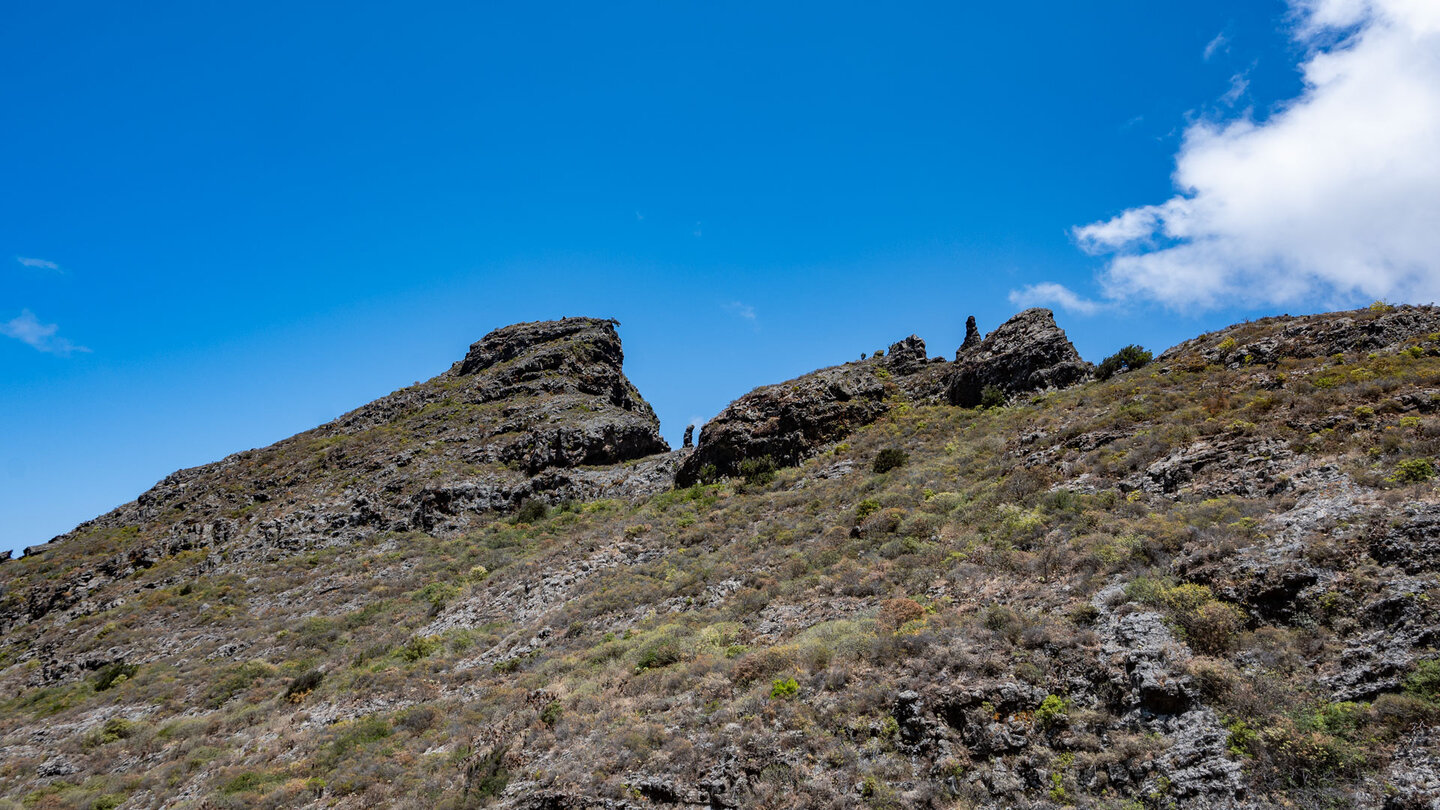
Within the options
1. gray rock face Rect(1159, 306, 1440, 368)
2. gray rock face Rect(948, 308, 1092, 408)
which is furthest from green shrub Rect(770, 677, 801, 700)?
gray rock face Rect(948, 308, 1092, 408)

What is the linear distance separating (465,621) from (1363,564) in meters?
28.3

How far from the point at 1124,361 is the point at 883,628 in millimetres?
27259

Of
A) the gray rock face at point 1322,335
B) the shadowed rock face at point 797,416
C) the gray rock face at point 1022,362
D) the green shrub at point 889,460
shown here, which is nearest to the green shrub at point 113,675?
the shadowed rock face at point 797,416

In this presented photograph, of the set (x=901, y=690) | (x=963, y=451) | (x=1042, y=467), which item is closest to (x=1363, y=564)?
(x=901, y=690)

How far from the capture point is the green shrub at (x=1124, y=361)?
1225 inches

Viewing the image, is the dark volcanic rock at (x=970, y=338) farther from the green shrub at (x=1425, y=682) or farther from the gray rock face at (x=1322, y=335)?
the green shrub at (x=1425, y=682)

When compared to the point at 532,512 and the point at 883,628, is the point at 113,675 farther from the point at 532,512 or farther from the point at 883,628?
the point at 883,628

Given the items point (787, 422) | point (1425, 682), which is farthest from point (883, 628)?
point (787, 422)

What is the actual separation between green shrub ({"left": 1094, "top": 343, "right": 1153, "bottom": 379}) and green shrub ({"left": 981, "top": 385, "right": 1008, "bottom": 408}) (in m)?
5.06

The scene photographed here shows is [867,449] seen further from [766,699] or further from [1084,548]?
[766,699]

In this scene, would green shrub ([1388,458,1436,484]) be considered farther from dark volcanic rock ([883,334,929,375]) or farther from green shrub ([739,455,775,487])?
dark volcanic rock ([883,334,929,375])

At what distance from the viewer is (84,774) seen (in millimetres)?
19781

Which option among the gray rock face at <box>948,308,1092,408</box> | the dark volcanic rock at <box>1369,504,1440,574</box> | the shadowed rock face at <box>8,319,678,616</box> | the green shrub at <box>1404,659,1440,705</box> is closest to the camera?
the green shrub at <box>1404,659,1440,705</box>

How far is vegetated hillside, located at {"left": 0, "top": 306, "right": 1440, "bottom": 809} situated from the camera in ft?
29.1
